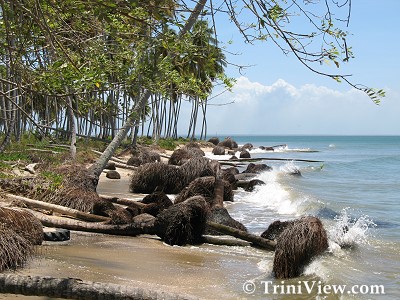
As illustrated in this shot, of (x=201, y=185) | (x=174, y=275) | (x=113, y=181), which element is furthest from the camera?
(x=113, y=181)

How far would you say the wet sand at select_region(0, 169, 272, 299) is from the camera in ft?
23.7

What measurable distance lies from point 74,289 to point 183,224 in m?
5.54

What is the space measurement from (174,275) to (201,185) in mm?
7269

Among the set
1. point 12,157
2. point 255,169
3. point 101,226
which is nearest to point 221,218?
point 101,226

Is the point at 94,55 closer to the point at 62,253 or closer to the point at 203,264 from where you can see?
the point at 62,253

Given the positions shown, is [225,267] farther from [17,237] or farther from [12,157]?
[12,157]

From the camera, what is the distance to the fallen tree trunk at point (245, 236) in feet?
32.5

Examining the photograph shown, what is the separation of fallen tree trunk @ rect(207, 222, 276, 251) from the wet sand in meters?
0.14

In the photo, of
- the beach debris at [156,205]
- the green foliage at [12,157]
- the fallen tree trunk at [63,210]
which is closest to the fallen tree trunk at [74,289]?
→ the fallen tree trunk at [63,210]

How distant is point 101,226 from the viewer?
10.5 meters

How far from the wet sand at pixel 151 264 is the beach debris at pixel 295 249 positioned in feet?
1.26

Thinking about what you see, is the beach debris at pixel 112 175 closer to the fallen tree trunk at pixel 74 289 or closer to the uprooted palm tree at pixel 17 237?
the uprooted palm tree at pixel 17 237

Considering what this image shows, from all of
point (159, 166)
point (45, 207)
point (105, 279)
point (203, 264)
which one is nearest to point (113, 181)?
point (159, 166)

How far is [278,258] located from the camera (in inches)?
328
